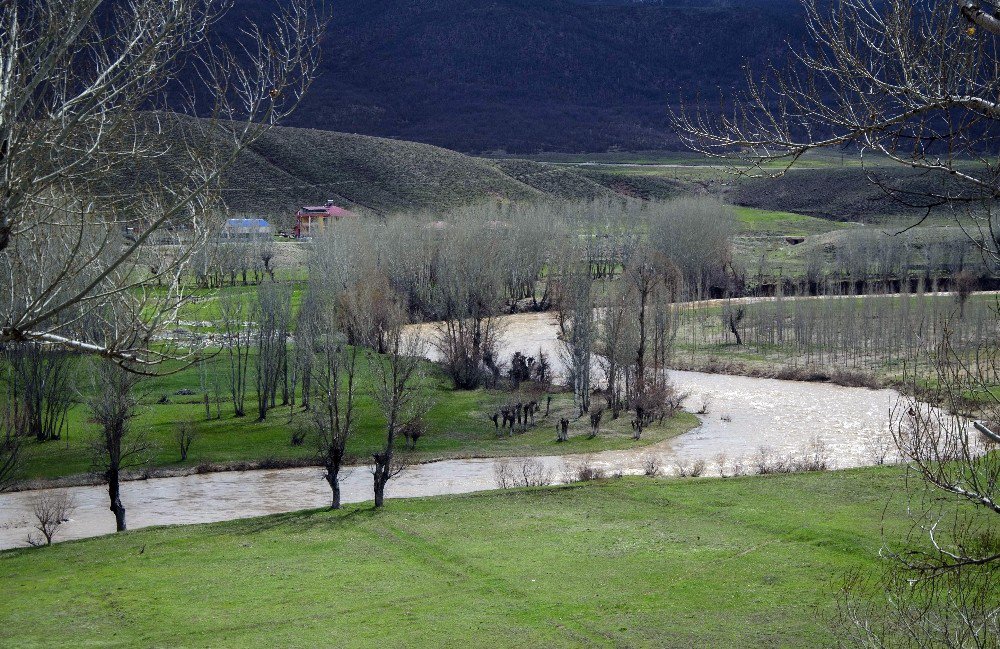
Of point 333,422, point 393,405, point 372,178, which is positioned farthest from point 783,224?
point 333,422

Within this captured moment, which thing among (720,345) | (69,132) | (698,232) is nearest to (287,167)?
(698,232)

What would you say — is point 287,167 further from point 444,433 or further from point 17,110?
point 17,110

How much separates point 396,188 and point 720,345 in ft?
212

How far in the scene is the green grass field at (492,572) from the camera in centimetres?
1786

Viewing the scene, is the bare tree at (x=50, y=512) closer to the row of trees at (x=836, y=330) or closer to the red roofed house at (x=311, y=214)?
the row of trees at (x=836, y=330)

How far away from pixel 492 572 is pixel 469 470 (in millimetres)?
14715

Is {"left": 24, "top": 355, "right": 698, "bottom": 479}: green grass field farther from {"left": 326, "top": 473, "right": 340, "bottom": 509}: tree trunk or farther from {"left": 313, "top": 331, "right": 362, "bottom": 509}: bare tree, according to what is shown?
{"left": 326, "top": 473, "right": 340, "bottom": 509}: tree trunk

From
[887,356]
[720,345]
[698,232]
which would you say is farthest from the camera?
[698,232]

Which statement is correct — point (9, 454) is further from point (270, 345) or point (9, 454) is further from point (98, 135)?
point (98, 135)

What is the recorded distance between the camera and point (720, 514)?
24969 millimetres

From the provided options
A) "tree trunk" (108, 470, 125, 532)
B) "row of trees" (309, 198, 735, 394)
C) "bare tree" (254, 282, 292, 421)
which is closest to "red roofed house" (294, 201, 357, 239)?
"row of trees" (309, 198, 735, 394)

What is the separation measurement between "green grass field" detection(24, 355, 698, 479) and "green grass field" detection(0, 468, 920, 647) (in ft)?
35.3

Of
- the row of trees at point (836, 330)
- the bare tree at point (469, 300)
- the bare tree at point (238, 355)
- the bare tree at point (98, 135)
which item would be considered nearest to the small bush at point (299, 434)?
the bare tree at point (238, 355)

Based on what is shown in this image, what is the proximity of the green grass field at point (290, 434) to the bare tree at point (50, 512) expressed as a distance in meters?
2.91
